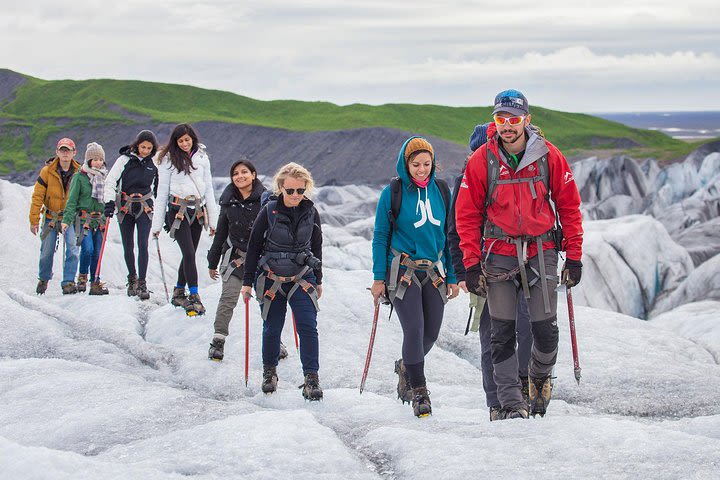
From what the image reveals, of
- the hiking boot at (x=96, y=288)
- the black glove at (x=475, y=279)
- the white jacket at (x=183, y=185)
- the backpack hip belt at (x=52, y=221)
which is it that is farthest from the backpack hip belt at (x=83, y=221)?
the black glove at (x=475, y=279)

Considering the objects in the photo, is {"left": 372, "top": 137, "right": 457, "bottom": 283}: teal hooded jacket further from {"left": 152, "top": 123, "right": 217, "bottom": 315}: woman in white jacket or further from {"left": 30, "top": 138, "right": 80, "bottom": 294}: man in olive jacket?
{"left": 30, "top": 138, "right": 80, "bottom": 294}: man in olive jacket

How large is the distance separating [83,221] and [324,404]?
23.9ft

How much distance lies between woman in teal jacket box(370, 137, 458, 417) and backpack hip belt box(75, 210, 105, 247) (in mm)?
7809

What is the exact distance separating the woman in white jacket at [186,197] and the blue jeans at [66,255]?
2.77 meters

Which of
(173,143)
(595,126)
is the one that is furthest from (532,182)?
(595,126)

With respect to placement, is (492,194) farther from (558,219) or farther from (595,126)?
(595,126)

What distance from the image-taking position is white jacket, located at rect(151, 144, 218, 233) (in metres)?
12.2

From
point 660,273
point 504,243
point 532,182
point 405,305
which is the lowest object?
point 660,273

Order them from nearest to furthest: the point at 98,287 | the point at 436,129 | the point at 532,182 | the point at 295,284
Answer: the point at 532,182
the point at 295,284
the point at 98,287
the point at 436,129

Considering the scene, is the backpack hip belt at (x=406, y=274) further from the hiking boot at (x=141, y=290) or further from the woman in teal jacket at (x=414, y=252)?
the hiking boot at (x=141, y=290)

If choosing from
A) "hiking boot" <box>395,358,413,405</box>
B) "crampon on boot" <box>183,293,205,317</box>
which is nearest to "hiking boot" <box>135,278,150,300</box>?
"crampon on boot" <box>183,293,205,317</box>

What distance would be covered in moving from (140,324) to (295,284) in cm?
495

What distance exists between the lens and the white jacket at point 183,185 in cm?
1223

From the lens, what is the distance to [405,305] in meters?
7.97
